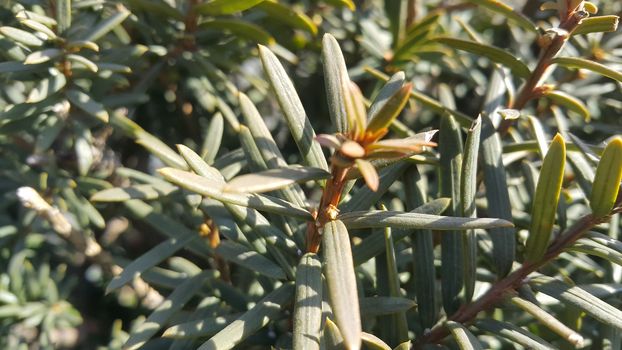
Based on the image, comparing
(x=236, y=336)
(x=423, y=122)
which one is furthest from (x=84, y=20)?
(x=423, y=122)

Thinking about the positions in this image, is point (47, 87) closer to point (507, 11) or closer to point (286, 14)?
point (286, 14)

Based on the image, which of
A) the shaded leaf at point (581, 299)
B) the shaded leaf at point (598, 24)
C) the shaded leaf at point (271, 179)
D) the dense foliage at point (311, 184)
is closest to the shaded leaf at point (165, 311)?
the dense foliage at point (311, 184)

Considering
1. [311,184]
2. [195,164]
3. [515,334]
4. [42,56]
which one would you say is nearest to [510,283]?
[515,334]

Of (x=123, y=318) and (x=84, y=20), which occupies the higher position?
(x=84, y=20)

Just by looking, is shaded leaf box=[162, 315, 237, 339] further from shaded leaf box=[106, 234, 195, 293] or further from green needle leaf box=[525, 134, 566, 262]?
green needle leaf box=[525, 134, 566, 262]

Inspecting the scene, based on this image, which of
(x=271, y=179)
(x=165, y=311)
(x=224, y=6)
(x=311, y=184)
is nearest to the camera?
(x=271, y=179)

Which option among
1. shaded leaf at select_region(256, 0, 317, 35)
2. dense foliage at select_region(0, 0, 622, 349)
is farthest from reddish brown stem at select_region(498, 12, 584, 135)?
shaded leaf at select_region(256, 0, 317, 35)

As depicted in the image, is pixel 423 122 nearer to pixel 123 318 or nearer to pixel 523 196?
pixel 523 196

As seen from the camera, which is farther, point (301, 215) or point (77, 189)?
point (77, 189)
